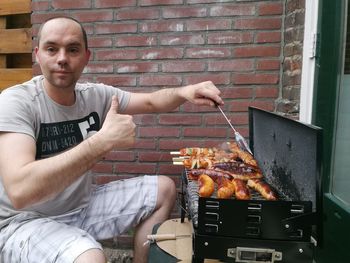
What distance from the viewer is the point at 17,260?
5.74ft

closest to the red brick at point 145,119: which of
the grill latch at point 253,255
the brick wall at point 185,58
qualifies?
the brick wall at point 185,58

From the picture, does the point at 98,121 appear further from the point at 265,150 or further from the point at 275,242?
the point at 275,242

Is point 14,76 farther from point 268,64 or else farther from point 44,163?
point 268,64

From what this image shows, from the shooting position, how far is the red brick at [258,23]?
8.83 feet

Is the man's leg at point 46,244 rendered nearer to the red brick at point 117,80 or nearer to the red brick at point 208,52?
the red brick at point 117,80

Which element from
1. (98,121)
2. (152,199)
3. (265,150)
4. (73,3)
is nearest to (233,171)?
(265,150)

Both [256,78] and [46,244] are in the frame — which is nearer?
[46,244]

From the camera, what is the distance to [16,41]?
10.5ft

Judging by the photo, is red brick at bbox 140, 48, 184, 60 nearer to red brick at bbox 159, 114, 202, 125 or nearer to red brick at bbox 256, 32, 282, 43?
red brick at bbox 159, 114, 202, 125

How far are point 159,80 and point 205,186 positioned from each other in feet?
4.59

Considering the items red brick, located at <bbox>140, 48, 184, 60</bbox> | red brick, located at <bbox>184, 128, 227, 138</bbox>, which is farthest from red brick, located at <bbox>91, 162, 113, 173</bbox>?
red brick, located at <bbox>140, 48, 184, 60</bbox>

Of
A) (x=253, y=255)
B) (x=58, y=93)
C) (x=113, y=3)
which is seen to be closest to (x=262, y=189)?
(x=253, y=255)

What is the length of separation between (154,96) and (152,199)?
712 millimetres

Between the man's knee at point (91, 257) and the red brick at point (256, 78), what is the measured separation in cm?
167
